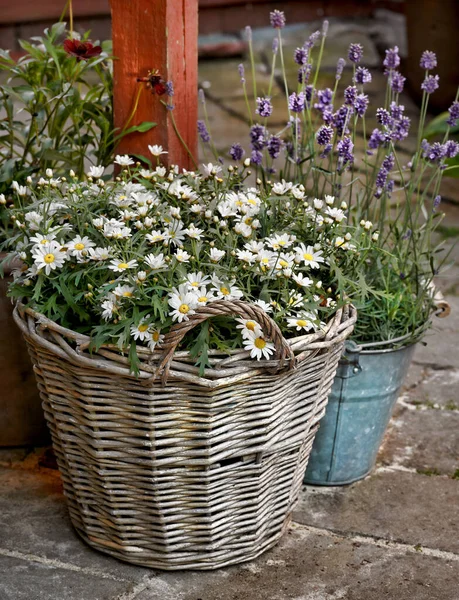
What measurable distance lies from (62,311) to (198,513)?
20.7 inches

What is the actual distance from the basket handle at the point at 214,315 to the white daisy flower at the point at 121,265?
173 mm

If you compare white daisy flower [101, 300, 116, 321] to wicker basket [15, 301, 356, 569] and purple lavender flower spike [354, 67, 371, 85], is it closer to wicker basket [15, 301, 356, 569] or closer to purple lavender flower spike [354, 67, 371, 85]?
wicker basket [15, 301, 356, 569]

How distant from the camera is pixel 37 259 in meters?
1.81

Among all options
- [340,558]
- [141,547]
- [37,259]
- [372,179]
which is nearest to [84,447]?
[141,547]

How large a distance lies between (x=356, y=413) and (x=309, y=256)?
58cm

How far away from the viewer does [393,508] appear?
2.28 m

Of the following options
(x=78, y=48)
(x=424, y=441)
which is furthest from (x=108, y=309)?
(x=424, y=441)

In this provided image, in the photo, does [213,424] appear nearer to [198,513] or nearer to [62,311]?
[198,513]

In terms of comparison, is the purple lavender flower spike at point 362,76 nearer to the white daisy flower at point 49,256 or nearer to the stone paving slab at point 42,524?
the white daisy flower at point 49,256

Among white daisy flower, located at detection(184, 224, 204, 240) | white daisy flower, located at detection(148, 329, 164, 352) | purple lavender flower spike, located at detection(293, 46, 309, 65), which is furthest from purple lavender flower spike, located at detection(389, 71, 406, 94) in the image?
white daisy flower, located at detection(148, 329, 164, 352)

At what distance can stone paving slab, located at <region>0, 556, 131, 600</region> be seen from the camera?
1909 mm

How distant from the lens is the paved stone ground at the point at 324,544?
1.95 m

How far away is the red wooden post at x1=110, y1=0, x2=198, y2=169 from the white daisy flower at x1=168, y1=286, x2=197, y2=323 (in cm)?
75

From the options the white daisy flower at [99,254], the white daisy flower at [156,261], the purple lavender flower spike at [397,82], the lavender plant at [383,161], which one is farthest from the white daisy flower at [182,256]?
the purple lavender flower spike at [397,82]
